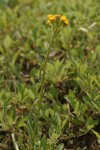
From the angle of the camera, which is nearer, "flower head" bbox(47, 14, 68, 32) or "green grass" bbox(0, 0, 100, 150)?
"flower head" bbox(47, 14, 68, 32)

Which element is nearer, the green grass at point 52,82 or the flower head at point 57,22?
the flower head at point 57,22

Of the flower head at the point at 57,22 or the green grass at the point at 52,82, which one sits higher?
the flower head at the point at 57,22

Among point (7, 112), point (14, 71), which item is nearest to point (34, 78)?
point (14, 71)

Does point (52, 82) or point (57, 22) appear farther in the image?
point (52, 82)

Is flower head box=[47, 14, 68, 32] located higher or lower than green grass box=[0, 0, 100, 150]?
higher

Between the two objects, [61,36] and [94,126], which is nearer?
[94,126]

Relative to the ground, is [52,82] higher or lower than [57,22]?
lower

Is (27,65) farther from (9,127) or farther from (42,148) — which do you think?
(42,148)

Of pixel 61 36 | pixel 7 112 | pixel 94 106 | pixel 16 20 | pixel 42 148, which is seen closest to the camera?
pixel 42 148
